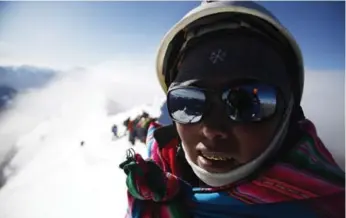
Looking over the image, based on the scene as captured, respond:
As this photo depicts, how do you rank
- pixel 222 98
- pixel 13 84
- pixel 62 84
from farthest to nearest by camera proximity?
pixel 62 84 → pixel 13 84 → pixel 222 98

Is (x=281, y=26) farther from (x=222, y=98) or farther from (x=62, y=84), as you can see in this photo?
(x=62, y=84)

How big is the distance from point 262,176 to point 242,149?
8 cm

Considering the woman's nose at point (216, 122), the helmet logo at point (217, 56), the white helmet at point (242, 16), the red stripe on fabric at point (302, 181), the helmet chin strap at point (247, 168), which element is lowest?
the red stripe on fabric at point (302, 181)

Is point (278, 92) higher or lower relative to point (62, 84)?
lower

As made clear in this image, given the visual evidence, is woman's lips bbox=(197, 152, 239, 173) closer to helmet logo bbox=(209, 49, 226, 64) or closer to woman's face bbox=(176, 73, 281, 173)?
woman's face bbox=(176, 73, 281, 173)

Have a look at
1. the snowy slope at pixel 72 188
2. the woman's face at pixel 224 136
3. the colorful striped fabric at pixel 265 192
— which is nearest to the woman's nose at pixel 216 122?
the woman's face at pixel 224 136

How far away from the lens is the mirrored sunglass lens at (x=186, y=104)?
74 cm

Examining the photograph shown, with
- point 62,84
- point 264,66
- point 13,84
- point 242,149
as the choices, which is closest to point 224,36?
point 264,66

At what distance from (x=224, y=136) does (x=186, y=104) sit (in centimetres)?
12

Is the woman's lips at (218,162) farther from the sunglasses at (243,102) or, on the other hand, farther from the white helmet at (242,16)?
the white helmet at (242,16)

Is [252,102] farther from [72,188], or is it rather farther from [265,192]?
[72,188]

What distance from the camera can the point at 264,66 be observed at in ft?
2.43

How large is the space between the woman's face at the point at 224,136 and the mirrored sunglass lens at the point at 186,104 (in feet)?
0.06

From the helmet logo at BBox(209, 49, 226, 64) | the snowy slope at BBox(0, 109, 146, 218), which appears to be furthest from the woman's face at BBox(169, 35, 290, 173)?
the snowy slope at BBox(0, 109, 146, 218)
